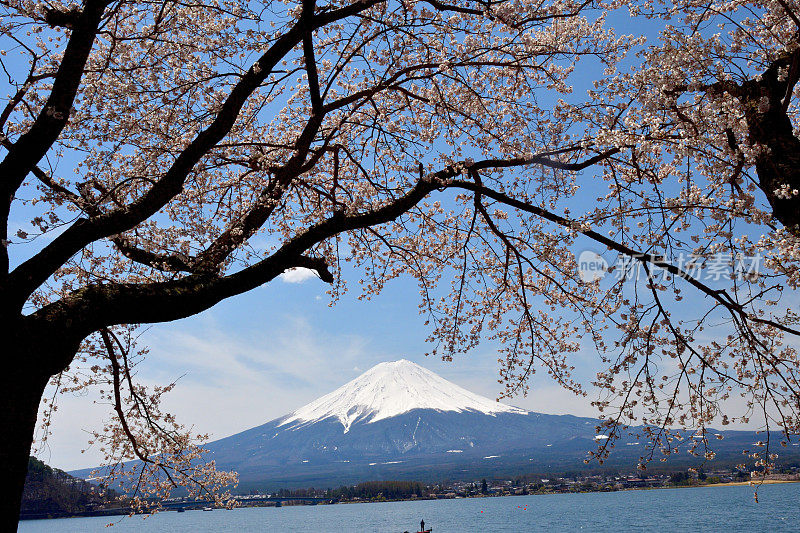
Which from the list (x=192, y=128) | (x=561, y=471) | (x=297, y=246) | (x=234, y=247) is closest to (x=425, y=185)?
(x=297, y=246)

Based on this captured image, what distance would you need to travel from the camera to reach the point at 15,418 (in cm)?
366

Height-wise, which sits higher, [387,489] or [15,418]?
[15,418]

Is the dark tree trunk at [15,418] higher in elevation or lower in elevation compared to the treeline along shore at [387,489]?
higher

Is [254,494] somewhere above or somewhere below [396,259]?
below

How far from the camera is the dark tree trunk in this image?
358 centimetres

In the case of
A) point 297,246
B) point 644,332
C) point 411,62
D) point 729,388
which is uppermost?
point 411,62

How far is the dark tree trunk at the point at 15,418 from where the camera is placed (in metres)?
3.58

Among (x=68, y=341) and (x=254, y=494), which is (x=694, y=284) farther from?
(x=254, y=494)

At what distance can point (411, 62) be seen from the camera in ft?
20.7

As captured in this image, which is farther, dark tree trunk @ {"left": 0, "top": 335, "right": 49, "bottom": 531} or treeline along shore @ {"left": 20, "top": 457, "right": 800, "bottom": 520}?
treeline along shore @ {"left": 20, "top": 457, "right": 800, "bottom": 520}

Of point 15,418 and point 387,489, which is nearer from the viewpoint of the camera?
point 15,418

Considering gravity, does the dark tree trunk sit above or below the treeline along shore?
above

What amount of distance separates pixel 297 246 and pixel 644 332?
10.2ft

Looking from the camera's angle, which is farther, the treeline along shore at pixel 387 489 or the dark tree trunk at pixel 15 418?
the treeline along shore at pixel 387 489
